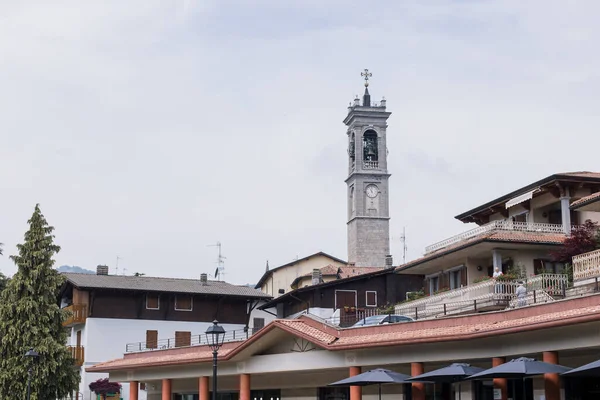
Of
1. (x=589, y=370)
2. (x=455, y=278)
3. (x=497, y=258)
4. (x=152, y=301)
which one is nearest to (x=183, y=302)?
(x=152, y=301)

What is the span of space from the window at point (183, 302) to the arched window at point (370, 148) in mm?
37032

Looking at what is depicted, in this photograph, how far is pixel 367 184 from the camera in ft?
325

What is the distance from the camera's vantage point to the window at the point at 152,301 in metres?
67.4

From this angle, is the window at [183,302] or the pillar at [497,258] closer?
the pillar at [497,258]

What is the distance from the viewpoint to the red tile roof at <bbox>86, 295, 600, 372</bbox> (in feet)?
97.1

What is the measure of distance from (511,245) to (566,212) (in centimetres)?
407

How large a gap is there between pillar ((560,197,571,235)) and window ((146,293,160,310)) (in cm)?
3030

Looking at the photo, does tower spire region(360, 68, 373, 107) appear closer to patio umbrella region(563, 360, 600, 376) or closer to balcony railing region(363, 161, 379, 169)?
balcony railing region(363, 161, 379, 169)

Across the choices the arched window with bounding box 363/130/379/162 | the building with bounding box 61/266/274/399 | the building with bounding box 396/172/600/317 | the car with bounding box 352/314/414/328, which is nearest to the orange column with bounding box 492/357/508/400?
the car with bounding box 352/314/414/328

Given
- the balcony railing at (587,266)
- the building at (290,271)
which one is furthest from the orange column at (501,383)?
the building at (290,271)

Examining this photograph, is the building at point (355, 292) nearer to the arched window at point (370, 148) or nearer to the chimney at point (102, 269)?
the chimney at point (102, 269)

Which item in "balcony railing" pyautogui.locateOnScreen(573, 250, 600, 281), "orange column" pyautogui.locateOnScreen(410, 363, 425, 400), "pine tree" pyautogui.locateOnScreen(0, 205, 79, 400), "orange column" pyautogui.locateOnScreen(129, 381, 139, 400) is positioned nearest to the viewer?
"balcony railing" pyautogui.locateOnScreen(573, 250, 600, 281)

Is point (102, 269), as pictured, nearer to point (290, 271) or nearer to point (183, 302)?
point (183, 302)

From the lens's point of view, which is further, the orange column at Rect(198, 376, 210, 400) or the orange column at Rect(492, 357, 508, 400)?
the orange column at Rect(198, 376, 210, 400)
